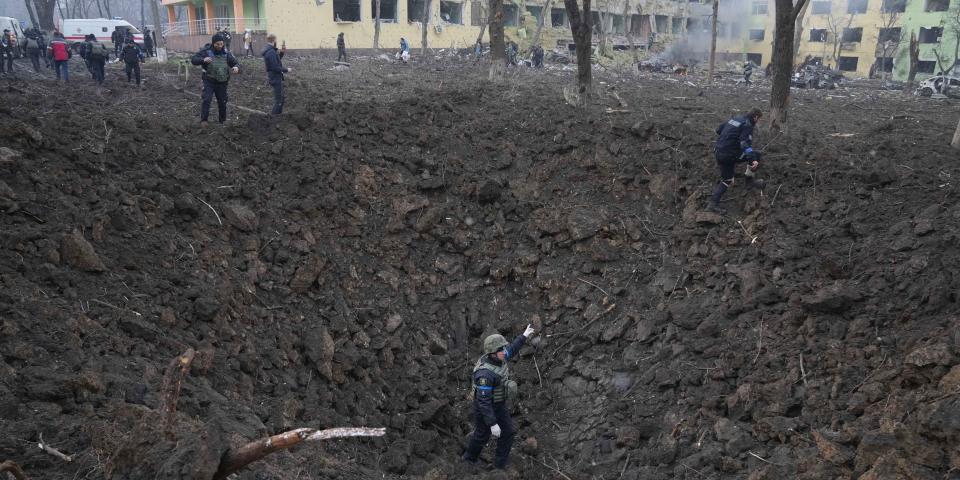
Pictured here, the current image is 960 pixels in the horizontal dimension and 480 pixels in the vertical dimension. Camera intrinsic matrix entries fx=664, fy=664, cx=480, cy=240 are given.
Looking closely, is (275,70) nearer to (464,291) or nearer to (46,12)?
(464,291)

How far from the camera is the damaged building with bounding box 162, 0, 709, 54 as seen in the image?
3209 centimetres

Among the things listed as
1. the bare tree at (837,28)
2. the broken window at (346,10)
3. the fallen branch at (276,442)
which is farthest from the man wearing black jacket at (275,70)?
the bare tree at (837,28)

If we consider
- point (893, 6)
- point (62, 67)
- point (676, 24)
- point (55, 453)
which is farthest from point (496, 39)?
point (676, 24)

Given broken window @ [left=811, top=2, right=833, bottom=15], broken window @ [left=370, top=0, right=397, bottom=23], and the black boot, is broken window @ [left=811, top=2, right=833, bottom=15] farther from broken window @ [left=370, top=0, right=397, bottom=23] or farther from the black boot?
the black boot

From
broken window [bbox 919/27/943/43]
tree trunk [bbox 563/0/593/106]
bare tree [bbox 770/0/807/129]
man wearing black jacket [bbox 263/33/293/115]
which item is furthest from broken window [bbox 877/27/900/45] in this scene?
man wearing black jacket [bbox 263/33/293/115]

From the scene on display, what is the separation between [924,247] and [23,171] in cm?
911

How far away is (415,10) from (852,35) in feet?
111

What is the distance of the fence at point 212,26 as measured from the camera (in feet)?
104

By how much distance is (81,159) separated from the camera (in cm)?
757

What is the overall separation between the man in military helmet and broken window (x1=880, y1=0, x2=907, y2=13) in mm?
52413

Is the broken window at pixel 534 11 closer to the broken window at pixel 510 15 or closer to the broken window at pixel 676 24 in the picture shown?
the broken window at pixel 510 15

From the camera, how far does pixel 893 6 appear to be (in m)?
47.6

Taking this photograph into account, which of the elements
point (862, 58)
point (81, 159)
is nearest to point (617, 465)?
point (81, 159)

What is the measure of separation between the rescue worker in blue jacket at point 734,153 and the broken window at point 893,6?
159 feet
